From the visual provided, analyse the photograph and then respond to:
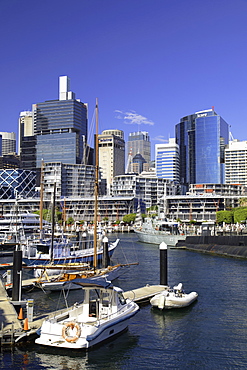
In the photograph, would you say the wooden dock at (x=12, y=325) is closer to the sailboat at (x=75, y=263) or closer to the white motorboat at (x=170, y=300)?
the white motorboat at (x=170, y=300)

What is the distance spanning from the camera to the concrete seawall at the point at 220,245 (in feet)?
246

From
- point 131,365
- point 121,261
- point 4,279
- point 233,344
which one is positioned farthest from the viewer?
point 121,261

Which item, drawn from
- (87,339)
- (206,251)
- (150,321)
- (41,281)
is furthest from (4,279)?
(206,251)

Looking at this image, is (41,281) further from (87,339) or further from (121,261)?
(121,261)

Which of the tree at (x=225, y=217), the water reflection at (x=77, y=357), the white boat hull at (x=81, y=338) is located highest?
the tree at (x=225, y=217)

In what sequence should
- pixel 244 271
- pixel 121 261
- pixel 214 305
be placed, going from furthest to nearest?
1. pixel 121 261
2. pixel 244 271
3. pixel 214 305

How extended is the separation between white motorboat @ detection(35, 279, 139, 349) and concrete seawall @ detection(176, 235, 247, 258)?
45964 millimetres

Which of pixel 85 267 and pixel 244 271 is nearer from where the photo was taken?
pixel 85 267

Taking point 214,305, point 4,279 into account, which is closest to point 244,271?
point 214,305

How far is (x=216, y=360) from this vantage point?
26.3m

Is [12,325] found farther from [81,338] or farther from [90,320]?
[90,320]

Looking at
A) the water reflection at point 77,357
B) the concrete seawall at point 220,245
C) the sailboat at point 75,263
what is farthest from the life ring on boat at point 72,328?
the concrete seawall at point 220,245

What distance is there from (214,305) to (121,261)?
34420mm

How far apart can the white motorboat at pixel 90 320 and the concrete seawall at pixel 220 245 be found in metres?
46.0
